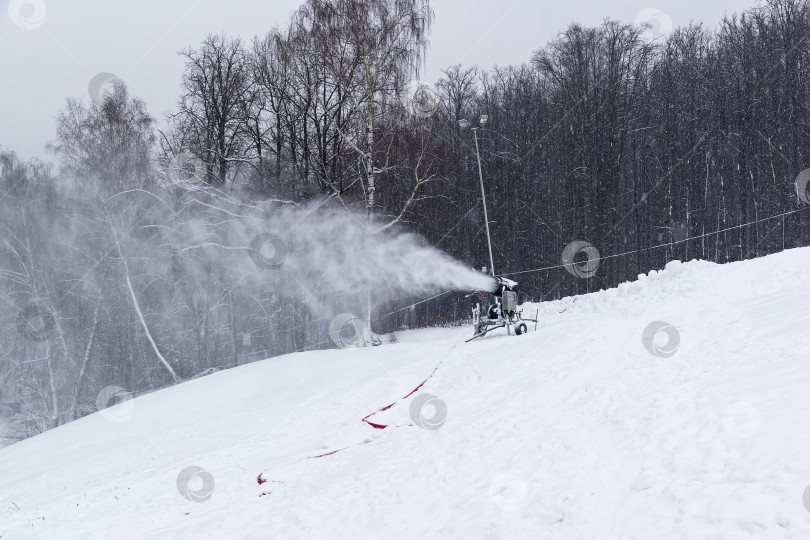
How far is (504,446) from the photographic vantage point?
684 centimetres

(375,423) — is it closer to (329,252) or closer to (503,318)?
(503,318)

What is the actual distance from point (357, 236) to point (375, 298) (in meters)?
3.14

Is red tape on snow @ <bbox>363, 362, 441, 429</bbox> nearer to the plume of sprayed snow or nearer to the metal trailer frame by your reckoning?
the metal trailer frame

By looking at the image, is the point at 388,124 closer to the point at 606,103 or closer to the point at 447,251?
the point at 447,251

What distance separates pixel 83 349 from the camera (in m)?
26.2

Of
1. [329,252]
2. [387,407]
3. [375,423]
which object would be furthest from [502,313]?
[329,252]

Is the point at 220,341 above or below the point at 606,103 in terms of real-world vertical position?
below

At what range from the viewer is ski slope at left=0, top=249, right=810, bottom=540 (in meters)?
4.64

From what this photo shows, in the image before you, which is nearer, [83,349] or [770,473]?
[770,473]

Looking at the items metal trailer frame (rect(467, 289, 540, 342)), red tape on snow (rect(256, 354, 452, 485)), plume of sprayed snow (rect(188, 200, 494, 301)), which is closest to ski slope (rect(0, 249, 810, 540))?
red tape on snow (rect(256, 354, 452, 485))

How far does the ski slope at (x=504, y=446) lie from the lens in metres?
4.64

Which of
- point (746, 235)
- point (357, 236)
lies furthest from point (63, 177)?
point (746, 235)

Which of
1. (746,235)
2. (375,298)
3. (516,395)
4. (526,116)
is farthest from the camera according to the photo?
(526,116)

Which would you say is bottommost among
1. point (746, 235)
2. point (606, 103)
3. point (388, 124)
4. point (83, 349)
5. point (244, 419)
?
point (244, 419)
